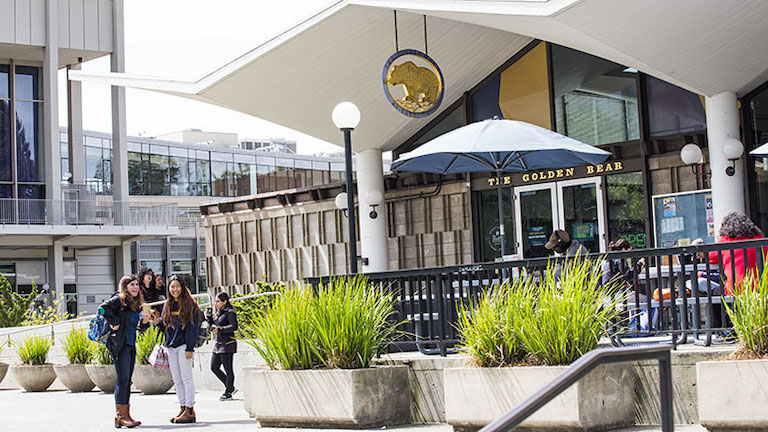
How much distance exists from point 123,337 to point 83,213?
2935 cm

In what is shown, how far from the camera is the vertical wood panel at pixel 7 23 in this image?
122 feet

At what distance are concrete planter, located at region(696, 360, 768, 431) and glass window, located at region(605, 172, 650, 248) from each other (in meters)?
11.4

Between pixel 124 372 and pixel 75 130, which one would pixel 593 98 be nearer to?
pixel 124 372

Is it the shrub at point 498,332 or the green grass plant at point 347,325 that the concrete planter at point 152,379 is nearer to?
the green grass plant at point 347,325

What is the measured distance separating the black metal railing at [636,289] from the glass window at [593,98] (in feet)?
27.6

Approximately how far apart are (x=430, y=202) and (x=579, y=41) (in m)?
7.63

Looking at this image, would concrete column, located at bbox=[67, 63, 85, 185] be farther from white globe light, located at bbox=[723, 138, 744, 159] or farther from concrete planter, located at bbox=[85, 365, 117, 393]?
white globe light, located at bbox=[723, 138, 744, 159]

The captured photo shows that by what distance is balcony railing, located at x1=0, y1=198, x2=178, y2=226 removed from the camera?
3769 cm

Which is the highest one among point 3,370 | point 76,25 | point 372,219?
point 76,25

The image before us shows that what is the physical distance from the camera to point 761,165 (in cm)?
1728

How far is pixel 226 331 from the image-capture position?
1384cm

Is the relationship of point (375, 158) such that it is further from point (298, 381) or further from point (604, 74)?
point (298, 381)

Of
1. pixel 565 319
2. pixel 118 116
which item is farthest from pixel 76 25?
pixel 565 319

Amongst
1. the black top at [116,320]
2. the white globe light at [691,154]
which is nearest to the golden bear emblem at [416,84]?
the white globe light at [691,154]
